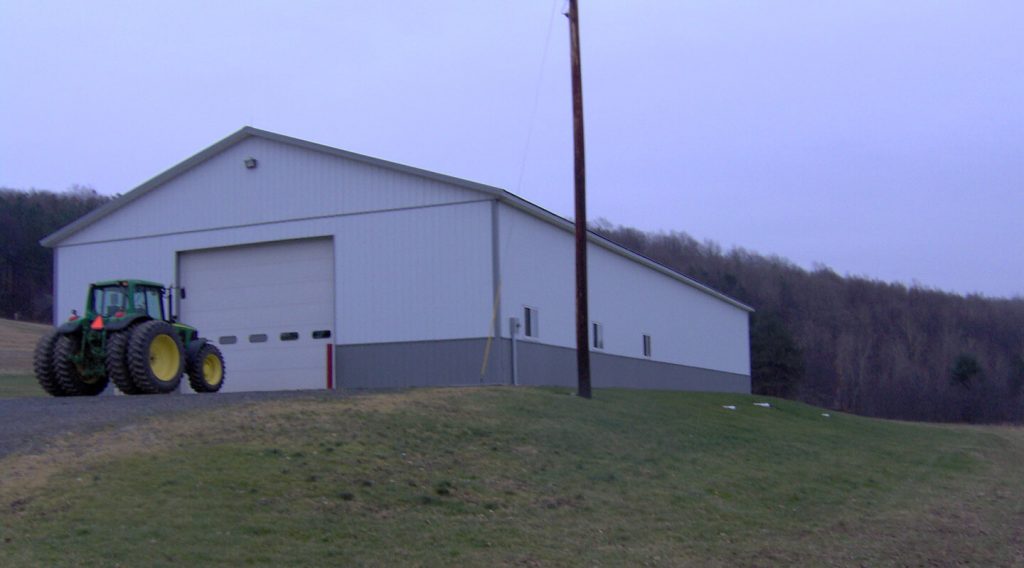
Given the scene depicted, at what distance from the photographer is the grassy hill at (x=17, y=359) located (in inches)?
1070

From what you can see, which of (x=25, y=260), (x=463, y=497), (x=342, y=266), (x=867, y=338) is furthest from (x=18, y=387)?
(x=867, y=338)

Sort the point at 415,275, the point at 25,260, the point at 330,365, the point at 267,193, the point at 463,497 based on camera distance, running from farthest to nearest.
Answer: the point at 25,260, the point at 267,193, the point at 330,365, the point at 415,275, the point at 463,497

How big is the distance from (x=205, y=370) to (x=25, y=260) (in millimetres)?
61106

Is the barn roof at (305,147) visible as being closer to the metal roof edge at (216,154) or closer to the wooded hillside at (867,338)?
the metal roof edge at (216,154)

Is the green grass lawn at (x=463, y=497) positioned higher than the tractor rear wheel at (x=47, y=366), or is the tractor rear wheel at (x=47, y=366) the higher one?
the tractor rear wheel at (x=47, y=366)

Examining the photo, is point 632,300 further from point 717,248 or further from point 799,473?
point 717,248

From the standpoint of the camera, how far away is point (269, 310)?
2664cm

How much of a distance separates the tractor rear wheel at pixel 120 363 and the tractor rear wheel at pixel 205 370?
1.95 meters

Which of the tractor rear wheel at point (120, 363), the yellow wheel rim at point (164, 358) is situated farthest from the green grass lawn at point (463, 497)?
the yellow wheel rim at point (164, 358)

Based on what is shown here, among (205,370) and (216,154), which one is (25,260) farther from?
(205,370)

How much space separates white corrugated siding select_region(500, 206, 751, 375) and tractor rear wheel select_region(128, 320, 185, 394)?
24.1ft

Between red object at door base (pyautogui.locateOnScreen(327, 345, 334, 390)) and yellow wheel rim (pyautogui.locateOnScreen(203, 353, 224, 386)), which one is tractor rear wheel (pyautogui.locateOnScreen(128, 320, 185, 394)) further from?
red object at door base (pyautogui.locateOnScreen(327, 345, 334, 390))

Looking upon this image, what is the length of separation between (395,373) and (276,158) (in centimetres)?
665

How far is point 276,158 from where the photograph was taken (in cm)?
2711
